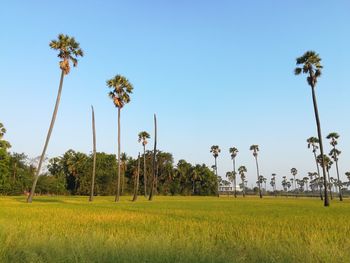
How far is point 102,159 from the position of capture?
370 feet

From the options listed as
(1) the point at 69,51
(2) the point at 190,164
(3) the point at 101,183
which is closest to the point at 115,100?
(1) the point at 69,51

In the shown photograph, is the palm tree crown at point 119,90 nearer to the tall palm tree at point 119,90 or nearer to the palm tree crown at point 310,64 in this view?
the tall palm tree at point 119,90

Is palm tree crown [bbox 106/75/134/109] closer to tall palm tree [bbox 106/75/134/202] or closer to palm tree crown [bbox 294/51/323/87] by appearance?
tall palm tree [bbox 106/75/134/202]

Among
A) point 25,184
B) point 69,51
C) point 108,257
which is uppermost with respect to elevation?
point 69,51

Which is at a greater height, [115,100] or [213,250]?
[115,100]

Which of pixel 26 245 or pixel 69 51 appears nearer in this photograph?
pixel 26 245

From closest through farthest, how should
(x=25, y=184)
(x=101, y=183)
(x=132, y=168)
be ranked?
1. (x=25, y=184)
2. (x=101, y=183)
3. (x=132, y=168)

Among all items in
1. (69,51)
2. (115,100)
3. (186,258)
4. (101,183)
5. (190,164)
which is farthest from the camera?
(190,164)

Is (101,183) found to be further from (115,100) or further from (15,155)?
(115,100)

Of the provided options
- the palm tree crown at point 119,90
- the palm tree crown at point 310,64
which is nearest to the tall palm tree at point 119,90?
the palm tree crown at point 119,90

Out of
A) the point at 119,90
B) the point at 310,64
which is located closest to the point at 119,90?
the point at 119,90

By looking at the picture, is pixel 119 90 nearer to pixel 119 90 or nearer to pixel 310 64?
pixel 119 90

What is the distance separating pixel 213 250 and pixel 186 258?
1126 millimetres

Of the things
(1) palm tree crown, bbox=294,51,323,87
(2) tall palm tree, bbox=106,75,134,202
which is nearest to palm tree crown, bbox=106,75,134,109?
(2) tall palm tree, bbox=106,75,134,202
